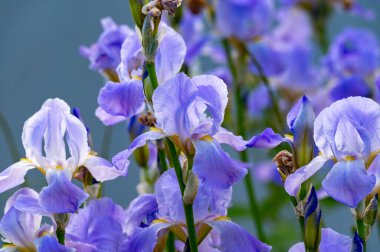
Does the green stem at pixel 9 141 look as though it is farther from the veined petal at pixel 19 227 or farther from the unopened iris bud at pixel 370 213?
the unopened iris bud at pixel 370 213

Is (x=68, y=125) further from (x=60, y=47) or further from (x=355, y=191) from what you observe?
(x=60, y=47)

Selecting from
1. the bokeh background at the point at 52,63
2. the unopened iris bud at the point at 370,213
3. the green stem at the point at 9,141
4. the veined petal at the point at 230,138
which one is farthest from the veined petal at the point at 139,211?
the bokeh background at the point at 52,63

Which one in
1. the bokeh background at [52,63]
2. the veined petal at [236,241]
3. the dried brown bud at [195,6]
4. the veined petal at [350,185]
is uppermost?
the dried brown bud at [195,6]

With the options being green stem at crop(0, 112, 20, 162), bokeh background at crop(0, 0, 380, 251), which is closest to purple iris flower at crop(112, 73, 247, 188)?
green stem at crop(0, 112, 20, 162)

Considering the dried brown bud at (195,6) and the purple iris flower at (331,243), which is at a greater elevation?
the dried brown bud at (195,6)

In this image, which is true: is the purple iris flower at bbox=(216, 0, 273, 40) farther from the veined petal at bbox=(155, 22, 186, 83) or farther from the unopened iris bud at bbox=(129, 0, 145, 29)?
the unopened iris bud at bbox=(129, 0, 145, 29)

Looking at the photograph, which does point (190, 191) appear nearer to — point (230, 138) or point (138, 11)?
point (230, 138)

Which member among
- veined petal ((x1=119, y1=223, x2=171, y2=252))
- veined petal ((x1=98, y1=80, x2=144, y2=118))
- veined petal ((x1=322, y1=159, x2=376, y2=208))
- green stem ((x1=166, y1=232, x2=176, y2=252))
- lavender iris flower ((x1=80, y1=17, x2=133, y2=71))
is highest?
lavender iris flower ((x1=80, y1=17, x2=133, y2=71))

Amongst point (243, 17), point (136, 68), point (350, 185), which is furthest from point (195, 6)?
point (350, 185)

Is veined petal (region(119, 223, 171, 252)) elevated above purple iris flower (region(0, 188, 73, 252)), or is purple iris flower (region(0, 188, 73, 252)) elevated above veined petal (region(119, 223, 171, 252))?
purple iris flower (region(0, 188, 73, 252))
